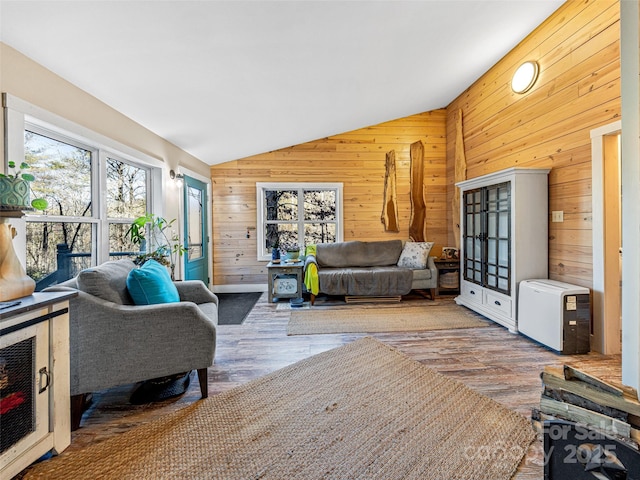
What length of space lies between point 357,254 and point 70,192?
3.63 m

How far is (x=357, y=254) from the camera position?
4.82m

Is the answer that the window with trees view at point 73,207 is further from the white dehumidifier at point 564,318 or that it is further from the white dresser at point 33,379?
the white dehumidifier at point 564,318

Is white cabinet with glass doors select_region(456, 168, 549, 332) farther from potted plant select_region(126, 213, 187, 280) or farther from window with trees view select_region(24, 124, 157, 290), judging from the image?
window with trees view select_region(24, 124, 157, 290)

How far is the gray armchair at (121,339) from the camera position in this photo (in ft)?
5.30

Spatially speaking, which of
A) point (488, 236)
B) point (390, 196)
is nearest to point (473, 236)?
point (488, 236)

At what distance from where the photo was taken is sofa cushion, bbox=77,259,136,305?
1.70 meters

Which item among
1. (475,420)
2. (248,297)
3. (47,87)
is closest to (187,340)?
(475,420)

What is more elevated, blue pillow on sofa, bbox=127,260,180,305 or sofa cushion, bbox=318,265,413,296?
blue pillow on sofa, bbox=127,260,180,305

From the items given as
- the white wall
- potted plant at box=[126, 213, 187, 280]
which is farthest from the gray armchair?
the white wall

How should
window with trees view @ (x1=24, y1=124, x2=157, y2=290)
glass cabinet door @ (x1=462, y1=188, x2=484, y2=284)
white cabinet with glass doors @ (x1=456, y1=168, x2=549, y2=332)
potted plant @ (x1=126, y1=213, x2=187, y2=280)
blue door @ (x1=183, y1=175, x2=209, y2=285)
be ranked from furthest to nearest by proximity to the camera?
blue door @ (x1=183, y1=175, x2=209, y2=285)
glass cabinet door @ (x1=462, y1=188, x2=484, y2=284)
white cabinet with glass doors @ (x1=456, y1=168, x2=549, y2=332)
potted plant @ (x1=126, y1=213, x2=187, y2=280)
window with trees view @ (x1=24, y1=124, x2=157, y2=290)

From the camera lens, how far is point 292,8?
1.85 metres

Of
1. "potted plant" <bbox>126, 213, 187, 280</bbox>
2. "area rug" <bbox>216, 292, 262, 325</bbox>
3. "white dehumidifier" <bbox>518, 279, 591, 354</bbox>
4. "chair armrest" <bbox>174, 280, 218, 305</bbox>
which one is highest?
"potted plant" <bbox>126, 213, 187, 280</bbox>

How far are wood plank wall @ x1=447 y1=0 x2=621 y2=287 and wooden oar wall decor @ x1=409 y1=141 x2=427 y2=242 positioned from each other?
1477 millimetres

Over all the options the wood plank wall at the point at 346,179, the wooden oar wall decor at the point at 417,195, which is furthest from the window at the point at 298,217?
the wooden oar wall decor at the point at 417,195
